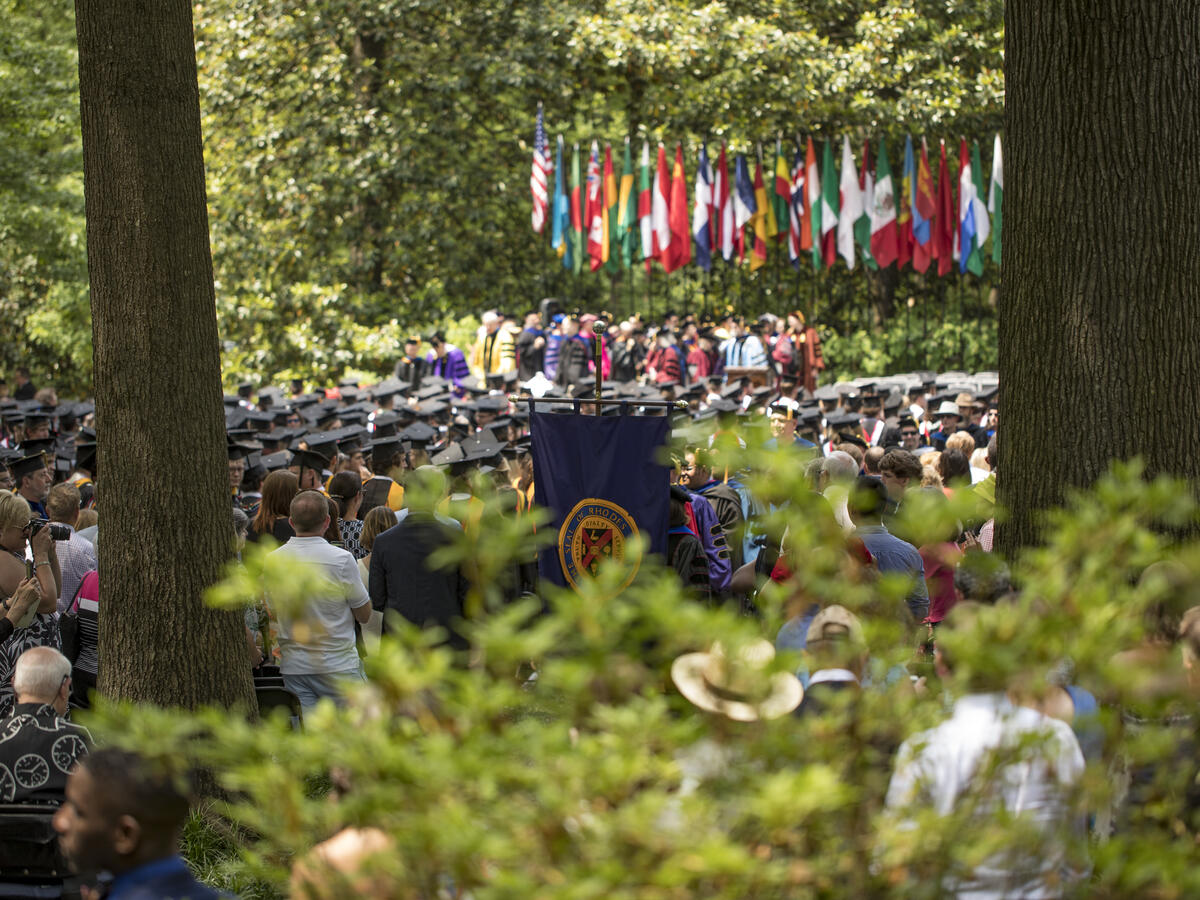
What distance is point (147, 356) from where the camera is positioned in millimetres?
5715

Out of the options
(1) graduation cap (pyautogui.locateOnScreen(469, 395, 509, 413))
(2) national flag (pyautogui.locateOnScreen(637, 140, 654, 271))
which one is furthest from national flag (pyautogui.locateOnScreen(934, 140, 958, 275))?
(1) graduation cap (pyautogui.locateOnScreen(469, 395, 509, 413))

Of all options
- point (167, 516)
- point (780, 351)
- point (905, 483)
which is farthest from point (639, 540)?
point (780, 351)

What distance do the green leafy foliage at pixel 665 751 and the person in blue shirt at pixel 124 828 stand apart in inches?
14.9

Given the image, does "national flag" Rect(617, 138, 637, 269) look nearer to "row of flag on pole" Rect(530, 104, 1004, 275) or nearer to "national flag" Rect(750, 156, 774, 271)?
"row of flag on pole" Rect(530, 104, 1004, 275)

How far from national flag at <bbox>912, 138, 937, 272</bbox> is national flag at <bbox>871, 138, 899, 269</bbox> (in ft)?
1.51

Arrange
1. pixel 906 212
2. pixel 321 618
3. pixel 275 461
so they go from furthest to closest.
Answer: pixel 906 212 < pixel 275 461 < pixel 321 618

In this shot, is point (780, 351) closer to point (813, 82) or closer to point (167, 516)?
point (813, 82)

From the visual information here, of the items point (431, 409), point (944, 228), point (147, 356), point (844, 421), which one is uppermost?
point (944, 228)

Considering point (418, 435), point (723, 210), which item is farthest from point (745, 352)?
point (418, 435)

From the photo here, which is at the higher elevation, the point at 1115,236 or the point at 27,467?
the point at 1115,236

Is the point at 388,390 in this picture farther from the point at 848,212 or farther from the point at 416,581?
the point at 848,212

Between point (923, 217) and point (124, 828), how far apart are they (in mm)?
22177

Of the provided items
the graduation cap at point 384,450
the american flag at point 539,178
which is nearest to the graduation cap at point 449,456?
the graduation cap at point 384,450

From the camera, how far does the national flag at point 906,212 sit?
23.5 metres
